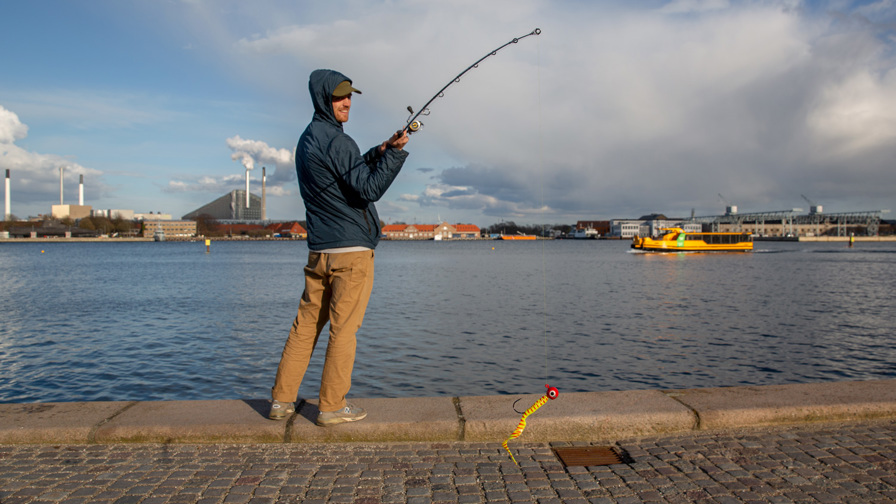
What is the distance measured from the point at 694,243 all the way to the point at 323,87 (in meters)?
76.1

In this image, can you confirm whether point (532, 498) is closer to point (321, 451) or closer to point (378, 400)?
point (321, 451)

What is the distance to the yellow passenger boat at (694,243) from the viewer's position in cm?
7162

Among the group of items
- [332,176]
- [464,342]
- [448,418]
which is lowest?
[464,342]

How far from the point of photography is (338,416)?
4.30 m

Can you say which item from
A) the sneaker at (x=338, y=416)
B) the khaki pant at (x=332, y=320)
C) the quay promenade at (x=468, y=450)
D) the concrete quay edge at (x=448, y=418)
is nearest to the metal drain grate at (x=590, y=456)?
the quay promenade at (x=468, y=450)

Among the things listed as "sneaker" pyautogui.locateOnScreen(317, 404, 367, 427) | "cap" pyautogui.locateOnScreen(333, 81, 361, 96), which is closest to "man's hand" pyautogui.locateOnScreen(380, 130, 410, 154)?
"cap" pyautogui.locateOnScreen(333, 81, 361, 96)

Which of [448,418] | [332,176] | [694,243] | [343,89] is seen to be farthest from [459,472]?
[694,243]

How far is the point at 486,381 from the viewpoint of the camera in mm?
10133

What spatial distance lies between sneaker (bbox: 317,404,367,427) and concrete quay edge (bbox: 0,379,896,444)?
0.23ft

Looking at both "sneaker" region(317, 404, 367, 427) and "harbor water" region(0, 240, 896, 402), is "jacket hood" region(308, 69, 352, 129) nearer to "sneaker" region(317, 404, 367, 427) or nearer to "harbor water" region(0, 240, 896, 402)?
"sneaker" region(317, 404, 367, 427)

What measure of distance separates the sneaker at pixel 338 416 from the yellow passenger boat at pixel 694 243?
236ft

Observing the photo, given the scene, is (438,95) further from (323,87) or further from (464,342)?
(464,342)

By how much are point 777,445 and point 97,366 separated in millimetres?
11606

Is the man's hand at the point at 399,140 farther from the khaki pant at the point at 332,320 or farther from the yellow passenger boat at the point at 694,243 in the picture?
the yellow passenger boat at the point at 694,243
